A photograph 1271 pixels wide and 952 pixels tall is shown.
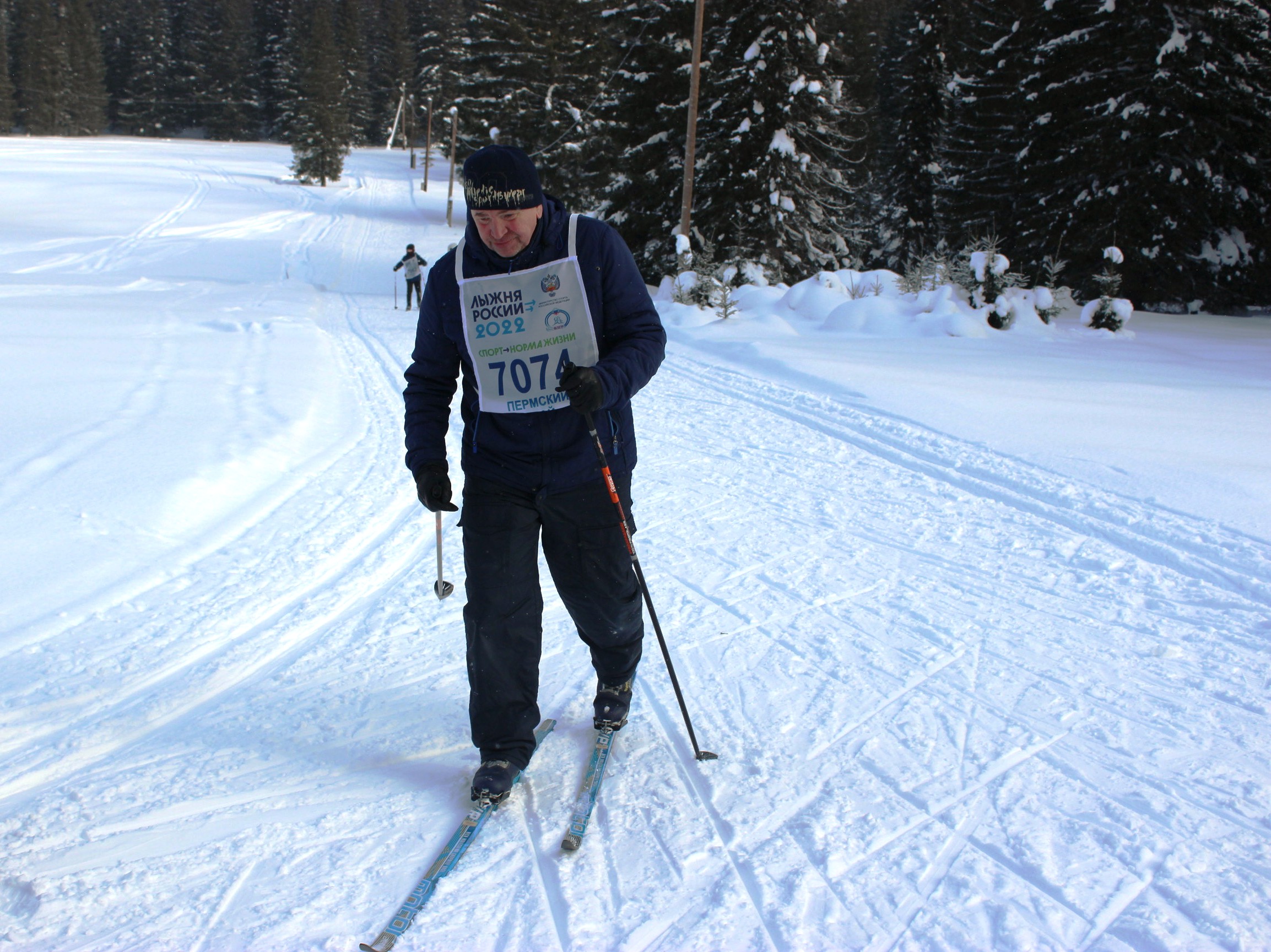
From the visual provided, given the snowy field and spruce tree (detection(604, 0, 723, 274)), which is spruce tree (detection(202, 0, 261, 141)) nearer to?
spruce tree (detection(604, 0, 723, 274))

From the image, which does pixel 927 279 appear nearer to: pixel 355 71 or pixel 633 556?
pixel 633 556

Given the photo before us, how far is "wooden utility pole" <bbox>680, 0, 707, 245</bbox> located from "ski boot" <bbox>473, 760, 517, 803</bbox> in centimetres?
1723

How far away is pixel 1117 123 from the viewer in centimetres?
1781

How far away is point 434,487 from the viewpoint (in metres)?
2.67

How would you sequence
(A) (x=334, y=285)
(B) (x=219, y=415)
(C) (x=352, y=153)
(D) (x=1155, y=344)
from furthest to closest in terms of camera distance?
1. (C) (x=352, y=153)
2. (A) (x=334, y=285)
3. (D) (x=1155, y=344)
4. (B) (x=219, y=415)

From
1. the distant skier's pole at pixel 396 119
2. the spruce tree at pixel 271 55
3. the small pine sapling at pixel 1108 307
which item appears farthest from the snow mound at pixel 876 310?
the spruce tree at pixel 271 55

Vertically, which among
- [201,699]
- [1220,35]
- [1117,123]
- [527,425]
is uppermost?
[1220,35]

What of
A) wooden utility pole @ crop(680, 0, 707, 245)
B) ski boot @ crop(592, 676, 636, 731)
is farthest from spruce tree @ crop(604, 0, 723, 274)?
ski boot @ crop(592, 676, 636, 731)

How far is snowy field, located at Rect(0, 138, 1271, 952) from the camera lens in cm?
223

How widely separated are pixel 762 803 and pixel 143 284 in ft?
69.2

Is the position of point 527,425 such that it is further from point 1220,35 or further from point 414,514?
point 1220,35

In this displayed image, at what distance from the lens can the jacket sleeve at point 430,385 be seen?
2.71m

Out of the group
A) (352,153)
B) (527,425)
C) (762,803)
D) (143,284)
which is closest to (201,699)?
(527,425)

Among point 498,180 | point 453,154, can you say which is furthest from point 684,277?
point 453,154
